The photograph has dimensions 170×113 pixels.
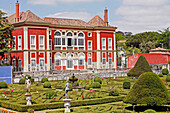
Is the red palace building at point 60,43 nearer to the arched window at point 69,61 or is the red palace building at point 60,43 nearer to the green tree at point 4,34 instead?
the arched window at point 69,61

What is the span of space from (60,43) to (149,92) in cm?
3243

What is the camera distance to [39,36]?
1753 inches

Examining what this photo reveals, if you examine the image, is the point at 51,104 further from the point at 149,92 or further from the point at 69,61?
the point at 69,61

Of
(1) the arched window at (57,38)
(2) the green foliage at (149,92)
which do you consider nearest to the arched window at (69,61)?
(1) the arched window at (57,38)

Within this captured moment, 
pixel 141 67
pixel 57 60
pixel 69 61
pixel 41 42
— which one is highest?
pixel 41 42

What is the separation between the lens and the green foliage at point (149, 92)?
17.2 meters

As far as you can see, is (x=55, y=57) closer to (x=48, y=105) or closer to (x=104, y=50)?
(x=104, y=50)

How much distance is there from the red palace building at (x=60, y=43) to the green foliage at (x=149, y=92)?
2722 cm

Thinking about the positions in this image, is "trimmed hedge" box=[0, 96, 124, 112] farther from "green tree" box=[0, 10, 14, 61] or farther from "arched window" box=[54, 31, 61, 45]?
"arched window" box=[54, 31, 61, 45]

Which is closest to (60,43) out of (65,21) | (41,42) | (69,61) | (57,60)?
(57,60)

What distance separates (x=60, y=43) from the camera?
4869 centimetres

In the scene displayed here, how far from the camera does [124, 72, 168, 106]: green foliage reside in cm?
1717

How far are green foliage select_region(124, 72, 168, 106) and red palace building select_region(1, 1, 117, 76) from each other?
89.3 feet

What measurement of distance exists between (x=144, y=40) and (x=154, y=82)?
230 feet
